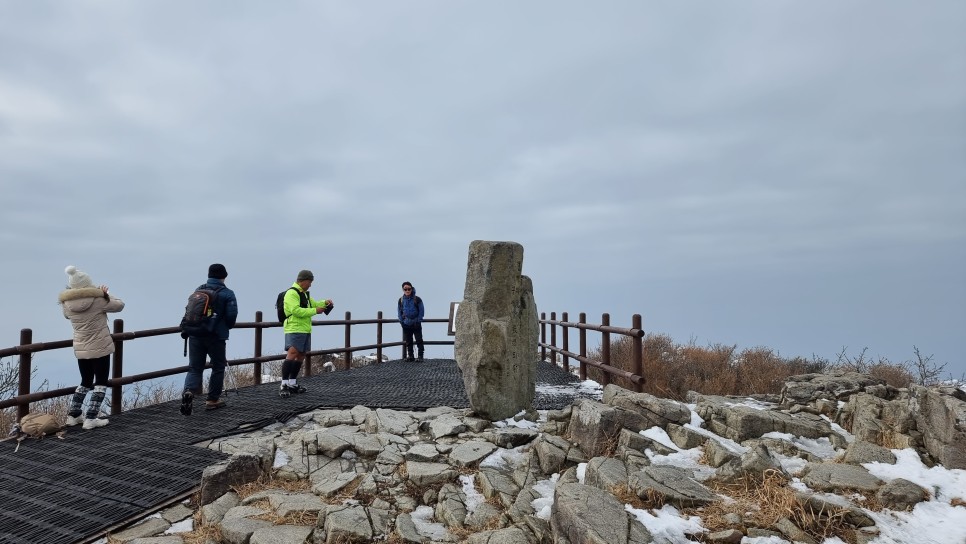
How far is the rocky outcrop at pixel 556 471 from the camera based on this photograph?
12.8 ft

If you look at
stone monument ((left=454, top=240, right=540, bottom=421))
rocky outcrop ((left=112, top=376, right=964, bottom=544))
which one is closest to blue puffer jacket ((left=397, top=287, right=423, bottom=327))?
stone monument ((left=454, top=240, right=540, bottom=421))

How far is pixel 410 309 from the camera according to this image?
49.4 feet

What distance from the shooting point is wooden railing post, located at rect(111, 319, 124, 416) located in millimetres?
8117

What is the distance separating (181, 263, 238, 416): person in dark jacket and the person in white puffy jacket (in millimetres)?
989

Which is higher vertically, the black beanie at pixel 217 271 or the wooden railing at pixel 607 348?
the black beanie at pixel 217 271

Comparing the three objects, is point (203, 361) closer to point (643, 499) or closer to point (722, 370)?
point (643, 499)

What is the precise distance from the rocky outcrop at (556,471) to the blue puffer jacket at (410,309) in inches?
336

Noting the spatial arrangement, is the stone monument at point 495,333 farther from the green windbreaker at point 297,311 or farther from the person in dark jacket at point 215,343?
the person in dark jacket at point 215,343

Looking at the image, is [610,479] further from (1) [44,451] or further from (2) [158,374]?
(2) [158,374]

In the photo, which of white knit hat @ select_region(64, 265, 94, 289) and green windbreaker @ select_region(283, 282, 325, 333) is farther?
green windbreaker @ select_region(283, 282, 325, 333)

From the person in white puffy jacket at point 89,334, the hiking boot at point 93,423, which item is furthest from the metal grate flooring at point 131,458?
the person in white puffy jacket at point 89,334

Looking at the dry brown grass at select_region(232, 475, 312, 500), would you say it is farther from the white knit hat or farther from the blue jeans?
the white knit hat

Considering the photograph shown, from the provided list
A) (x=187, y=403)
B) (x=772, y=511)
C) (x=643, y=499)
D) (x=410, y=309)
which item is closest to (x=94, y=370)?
(x=187, y=403)

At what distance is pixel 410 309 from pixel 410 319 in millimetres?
286
